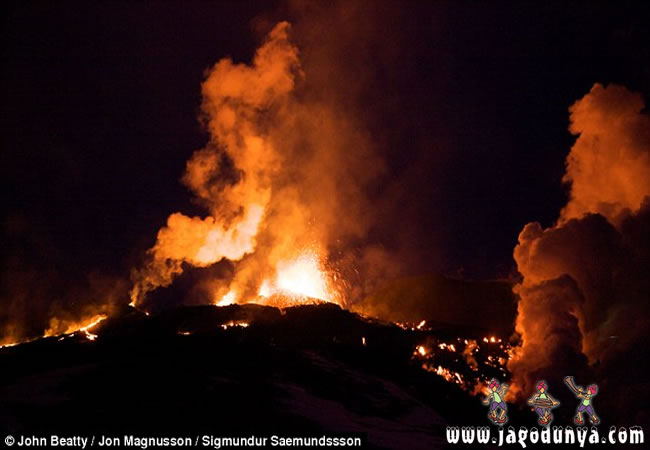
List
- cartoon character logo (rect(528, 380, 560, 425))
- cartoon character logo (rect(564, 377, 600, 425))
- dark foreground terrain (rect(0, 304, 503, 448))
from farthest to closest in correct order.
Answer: cartoon character logo (rect(528, 380, 560, 425)) < cartoon character logo (rect(564, 377, 600, 425)) < dark foreground terrain (rect(0, 304, 503, 448))

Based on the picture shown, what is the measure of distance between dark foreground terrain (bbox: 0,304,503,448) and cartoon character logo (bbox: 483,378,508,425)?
0.95 meters

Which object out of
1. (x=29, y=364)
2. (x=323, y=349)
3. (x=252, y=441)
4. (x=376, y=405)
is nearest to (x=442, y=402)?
(x=376, y=405)

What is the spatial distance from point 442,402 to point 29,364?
30.8m

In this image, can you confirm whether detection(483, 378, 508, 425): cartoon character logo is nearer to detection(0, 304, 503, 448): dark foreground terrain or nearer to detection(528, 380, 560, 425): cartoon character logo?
detection(0, 304, 503, 448): dark foreground terrain

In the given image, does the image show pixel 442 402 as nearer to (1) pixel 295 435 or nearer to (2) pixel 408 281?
(1) pixel 295 435

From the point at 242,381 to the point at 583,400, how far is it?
23.0m

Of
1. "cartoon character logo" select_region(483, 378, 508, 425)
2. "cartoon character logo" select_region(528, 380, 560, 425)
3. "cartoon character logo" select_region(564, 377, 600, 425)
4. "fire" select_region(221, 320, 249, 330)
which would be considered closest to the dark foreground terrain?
"fire" select_region(221, 320, 249, 330)

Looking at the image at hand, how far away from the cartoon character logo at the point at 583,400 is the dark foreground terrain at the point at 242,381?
664 centimetres

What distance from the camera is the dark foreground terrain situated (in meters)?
22.9

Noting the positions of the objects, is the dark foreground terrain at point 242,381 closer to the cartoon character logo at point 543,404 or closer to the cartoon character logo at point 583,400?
the cartoon character logo at point 543,404

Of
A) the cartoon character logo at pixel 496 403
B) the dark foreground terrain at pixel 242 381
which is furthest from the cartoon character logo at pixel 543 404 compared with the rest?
the dark foreground terrain at pixel 242 381

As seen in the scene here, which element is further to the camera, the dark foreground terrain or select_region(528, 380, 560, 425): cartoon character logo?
select_region(528, 380, 560, 425): cartoon character logo

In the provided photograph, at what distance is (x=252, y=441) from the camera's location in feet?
70.3

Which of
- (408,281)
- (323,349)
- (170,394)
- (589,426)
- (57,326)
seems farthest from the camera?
(408,281)
